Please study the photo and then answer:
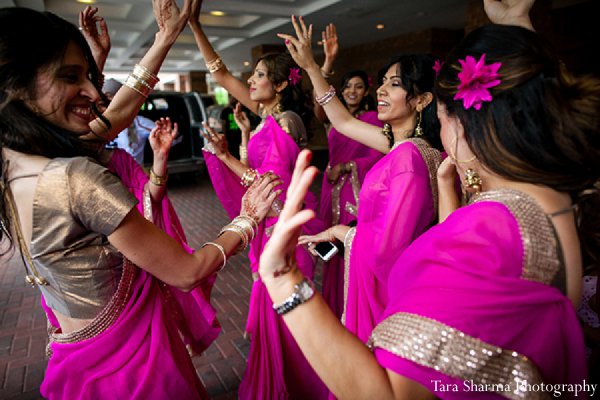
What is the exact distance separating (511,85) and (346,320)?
1134 millimetres

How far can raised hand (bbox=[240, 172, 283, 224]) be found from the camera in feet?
3.93

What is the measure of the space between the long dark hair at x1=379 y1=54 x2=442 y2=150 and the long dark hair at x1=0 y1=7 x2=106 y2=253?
50.6 inches

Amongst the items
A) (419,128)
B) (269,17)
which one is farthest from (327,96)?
(269,17)

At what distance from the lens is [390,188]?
1444mm

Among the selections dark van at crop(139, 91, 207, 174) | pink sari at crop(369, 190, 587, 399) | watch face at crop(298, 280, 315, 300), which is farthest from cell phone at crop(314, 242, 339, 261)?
dark van at crop(139, 91, 207, 174)

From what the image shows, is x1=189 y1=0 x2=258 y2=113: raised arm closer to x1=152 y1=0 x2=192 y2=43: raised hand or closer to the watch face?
x1=152 y1=0 x2=192 y2=43: raised hand

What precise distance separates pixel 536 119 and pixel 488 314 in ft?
1.37

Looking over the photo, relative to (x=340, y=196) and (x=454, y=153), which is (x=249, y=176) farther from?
(x=454, y=153)

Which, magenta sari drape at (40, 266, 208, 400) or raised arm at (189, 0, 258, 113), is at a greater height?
raised arm at (189, 0, 258, 113)

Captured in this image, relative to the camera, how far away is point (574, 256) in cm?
79

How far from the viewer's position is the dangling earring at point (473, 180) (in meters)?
0.94

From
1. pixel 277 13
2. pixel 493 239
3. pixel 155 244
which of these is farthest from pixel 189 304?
pixel 277 13

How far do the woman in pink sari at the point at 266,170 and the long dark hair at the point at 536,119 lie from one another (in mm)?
1295

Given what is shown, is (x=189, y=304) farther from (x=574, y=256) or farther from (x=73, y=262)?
(x=574, y=256)
